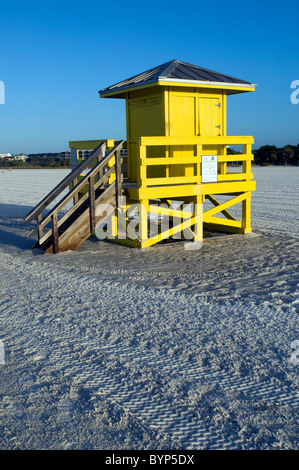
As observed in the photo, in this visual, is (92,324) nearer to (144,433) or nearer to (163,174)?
(144,433)

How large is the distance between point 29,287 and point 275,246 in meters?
4.98

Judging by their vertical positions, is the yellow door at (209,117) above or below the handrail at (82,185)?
above

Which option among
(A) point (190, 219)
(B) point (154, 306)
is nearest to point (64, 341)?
(B) point (154, 306)

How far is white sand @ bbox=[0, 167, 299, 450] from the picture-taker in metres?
3.33

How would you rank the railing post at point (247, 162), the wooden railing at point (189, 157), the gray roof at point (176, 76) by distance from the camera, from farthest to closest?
the railing post at point (247, 162) < the gray roof at point (176, 76) < the wooden railing at point (189, 157)

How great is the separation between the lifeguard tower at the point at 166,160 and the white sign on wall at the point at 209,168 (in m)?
0.02

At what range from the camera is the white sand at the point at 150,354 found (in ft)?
10.9

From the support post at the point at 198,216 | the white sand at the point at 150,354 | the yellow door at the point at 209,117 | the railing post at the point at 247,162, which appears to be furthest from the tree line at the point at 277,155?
the white sand at the point at 150,354

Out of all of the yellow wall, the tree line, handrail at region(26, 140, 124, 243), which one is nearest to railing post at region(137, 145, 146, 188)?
handrail at region(26, 140, 124, 243)

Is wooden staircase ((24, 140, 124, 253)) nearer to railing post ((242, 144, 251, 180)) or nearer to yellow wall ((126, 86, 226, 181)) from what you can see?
yellow wall ((126, 86, 226, 181))

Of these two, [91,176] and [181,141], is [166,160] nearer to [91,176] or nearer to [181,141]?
[181,141]

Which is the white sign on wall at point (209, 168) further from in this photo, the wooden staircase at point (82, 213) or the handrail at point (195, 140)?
the wooden staircase at point (82, 213)

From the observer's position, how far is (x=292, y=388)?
12.7 feet

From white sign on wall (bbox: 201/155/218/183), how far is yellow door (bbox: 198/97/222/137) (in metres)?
0.80
